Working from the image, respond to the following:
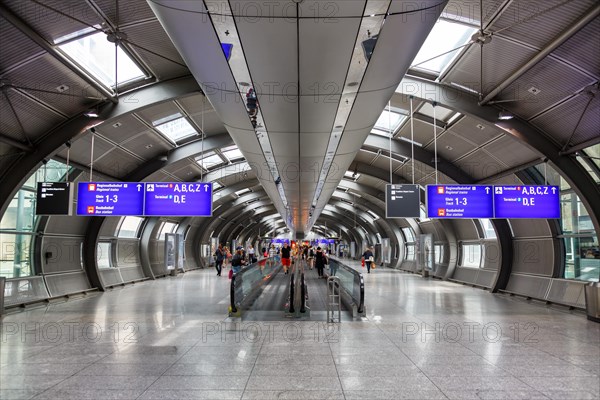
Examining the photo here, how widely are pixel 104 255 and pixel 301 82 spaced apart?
51.5 feet

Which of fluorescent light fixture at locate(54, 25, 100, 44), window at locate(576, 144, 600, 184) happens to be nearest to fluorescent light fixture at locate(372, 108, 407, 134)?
window at locate(576, 144, 600, 184)

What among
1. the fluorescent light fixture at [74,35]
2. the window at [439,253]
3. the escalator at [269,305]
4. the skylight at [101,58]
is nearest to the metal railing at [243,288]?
the escalator at [269,305]

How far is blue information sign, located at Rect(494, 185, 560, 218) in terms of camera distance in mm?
11328

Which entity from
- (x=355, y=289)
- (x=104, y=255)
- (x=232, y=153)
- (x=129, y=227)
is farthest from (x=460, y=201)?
(x=129, y=227)

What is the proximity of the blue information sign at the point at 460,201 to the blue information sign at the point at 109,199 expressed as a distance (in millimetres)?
7941

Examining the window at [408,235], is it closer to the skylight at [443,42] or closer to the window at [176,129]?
the window at [176,129]

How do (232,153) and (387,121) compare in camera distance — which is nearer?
(387,121)

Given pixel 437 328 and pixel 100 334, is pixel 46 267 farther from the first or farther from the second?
pixel 437 328

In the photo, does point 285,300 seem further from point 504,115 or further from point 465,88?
point 504,115

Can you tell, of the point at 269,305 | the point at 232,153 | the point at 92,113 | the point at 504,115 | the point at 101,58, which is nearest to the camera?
the point at 101,58

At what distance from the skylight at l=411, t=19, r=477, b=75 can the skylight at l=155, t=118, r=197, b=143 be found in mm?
8274

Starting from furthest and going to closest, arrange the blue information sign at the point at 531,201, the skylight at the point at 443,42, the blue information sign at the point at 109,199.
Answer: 1. the blue information sign at the point at 109,199
2. the blue information sign at the point at 531,201
3. the skylight at the point at 443,42

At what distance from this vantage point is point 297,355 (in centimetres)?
711

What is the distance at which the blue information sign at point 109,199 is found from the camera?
38.8 ft
